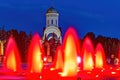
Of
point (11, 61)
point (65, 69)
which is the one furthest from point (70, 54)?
point (11, 61)

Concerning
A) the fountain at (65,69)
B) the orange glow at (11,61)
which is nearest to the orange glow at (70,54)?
the fountain at (65,69)

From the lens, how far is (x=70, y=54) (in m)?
26.0

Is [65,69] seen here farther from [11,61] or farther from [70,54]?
[11,61]

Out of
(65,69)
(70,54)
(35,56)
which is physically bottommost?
(65,69)

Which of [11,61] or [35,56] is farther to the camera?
[35,56]

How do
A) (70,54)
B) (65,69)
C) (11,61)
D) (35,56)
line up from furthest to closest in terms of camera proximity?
(35,56)
(11,61)
(70,54)
(65,69)

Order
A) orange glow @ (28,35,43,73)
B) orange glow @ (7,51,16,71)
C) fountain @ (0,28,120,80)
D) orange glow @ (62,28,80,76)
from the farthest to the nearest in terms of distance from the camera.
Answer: orange glow @ (28,35,43,73) → orange glow @ (7,51,16,71) → orange glow @ (62,28,80,76) → fountain @ (0,28,120,80)

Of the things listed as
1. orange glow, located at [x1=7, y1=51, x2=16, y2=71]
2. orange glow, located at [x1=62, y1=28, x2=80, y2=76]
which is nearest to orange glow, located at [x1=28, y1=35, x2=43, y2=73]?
→ orange glow, located at [x1=7, y1=51, x2=16, y2=71]

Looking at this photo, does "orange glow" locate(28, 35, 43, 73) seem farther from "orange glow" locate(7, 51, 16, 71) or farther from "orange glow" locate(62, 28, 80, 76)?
"orange glow" locate(62, 28, 80, 76)

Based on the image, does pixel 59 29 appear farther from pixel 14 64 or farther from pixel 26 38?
pixel 14 64

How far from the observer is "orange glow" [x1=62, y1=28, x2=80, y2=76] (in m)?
24.8

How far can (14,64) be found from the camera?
32812mm

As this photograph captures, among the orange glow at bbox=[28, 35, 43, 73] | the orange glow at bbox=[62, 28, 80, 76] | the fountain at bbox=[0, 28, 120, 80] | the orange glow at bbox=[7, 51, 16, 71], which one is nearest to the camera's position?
the fountain at bbox=[0, 28, 120, 80]

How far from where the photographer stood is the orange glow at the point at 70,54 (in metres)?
24.8
